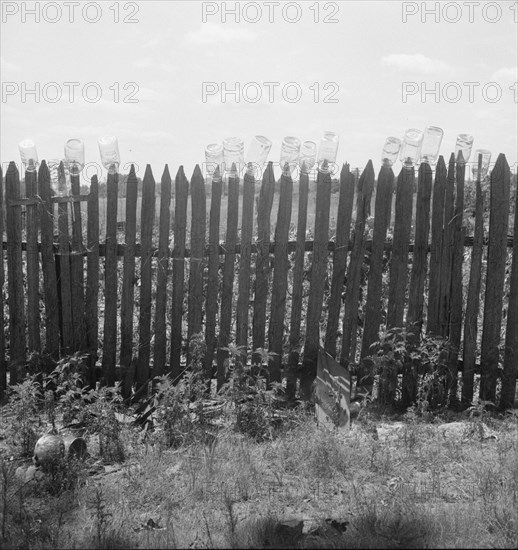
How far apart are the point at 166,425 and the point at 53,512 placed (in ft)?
3.87

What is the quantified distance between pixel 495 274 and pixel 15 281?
4.35 m

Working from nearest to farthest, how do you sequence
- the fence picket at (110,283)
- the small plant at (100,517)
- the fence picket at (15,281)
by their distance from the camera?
the small plant at (100,517)
the fence picket at (110,283)
the fence picket at (15,281)

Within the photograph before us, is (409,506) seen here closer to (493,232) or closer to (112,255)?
(493,232)

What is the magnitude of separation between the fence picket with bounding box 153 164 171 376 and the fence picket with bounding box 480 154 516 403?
9.06 ft

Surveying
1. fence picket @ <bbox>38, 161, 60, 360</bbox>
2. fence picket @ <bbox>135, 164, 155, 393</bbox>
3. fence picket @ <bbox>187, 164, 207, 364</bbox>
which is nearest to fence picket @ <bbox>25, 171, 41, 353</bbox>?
fence picket @ <bbox>38, 161, 60, 360</bbox>

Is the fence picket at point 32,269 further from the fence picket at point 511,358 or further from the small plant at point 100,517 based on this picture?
the fence picket at point 511,358

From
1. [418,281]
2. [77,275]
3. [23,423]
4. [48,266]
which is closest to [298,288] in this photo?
[418,281]

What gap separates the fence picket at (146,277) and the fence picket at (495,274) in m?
2.92

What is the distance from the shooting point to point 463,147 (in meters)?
6.07

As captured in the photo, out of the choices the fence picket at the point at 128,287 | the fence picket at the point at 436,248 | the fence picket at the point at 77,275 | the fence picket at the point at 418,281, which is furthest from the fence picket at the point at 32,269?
the fence picket at the point at 436,248

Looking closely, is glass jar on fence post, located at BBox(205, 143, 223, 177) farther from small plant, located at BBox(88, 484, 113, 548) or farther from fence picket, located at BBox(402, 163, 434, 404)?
small plant, located at BBox(88, 484, 113, 548)

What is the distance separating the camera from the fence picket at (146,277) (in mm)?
6227

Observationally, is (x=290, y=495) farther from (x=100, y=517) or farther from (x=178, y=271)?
(x=178, y=271)

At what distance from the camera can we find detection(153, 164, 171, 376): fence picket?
6.15m
